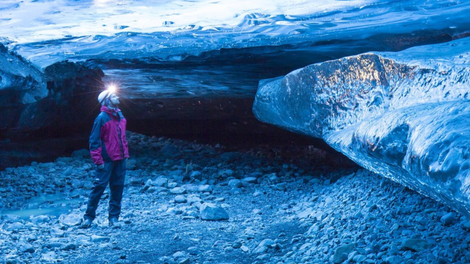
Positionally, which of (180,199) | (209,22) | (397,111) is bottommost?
(180,199)

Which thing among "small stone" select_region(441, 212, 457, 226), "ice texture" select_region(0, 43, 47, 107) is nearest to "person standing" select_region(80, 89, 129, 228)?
"ice texture" select_region(0, 43, 47, 107)

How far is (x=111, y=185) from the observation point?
4359 mm

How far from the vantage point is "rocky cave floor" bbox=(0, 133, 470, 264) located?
3318 mm

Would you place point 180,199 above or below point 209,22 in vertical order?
below

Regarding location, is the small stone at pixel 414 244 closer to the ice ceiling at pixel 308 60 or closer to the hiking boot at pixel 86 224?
→ the ice ceiling at pixel 308 60

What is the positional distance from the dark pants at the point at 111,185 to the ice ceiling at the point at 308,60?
50.6 inches

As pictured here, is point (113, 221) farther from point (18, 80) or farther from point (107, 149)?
point (18, 80)

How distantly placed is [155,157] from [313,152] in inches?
104

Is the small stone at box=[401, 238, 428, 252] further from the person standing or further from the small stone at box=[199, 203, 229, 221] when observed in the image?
the person standing

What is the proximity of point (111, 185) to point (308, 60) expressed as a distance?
8.89 ft

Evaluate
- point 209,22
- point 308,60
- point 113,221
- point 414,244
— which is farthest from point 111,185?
point 308,60

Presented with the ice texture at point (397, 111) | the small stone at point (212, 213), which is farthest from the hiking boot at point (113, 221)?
the ice texture at point (397, 111)

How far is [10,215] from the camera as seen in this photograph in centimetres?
480

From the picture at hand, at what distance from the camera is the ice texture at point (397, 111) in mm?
2100
